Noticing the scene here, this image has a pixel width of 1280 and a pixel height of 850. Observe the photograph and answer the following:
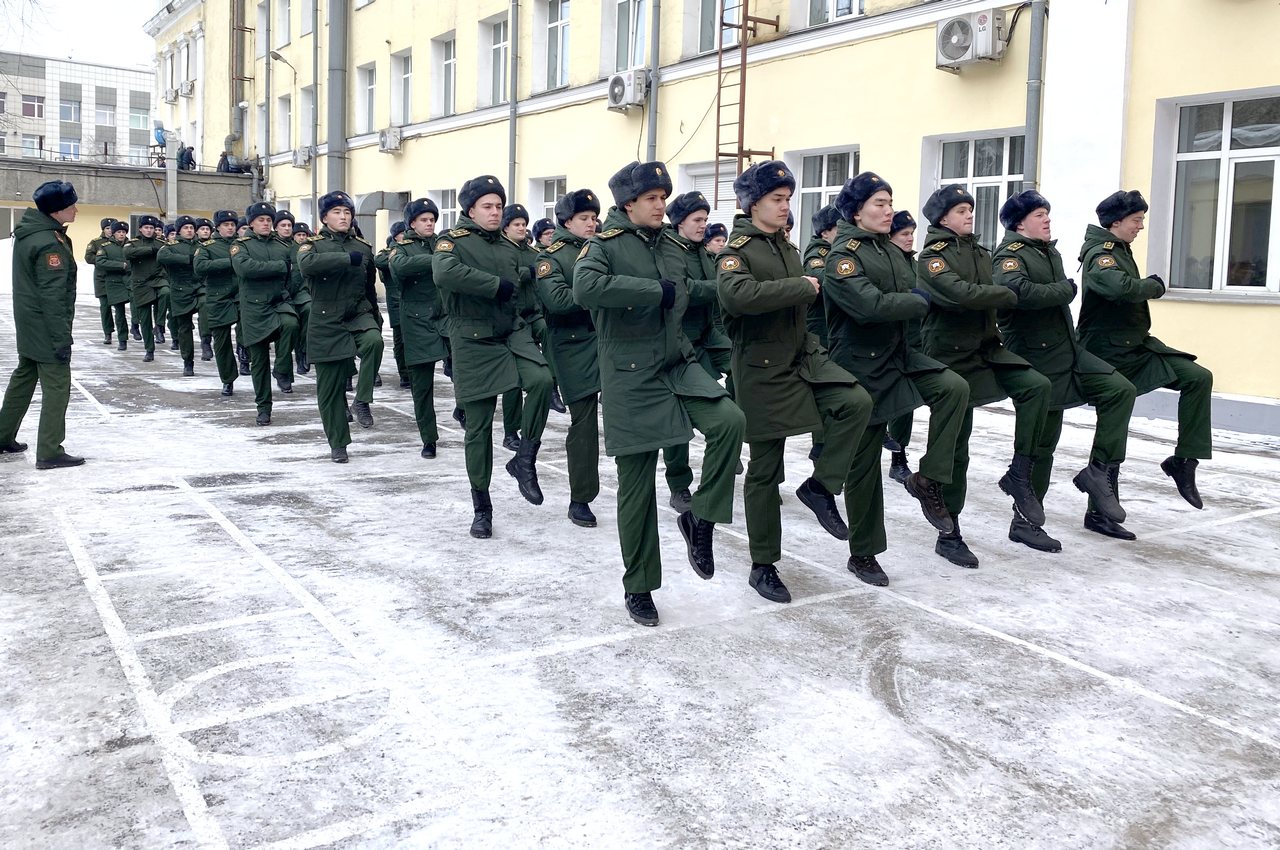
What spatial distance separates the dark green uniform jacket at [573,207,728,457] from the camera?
478cm

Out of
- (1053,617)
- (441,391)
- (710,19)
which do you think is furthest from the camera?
(710,19)

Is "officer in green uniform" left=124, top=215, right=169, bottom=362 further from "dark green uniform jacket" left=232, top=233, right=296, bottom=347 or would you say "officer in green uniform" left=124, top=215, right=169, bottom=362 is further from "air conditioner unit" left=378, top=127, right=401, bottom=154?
"air conditioner unit" left=378, top=127, right=401, bottom=154

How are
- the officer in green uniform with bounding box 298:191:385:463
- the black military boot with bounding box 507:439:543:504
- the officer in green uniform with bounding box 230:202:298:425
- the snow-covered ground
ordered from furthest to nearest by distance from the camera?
the officer in green uniform with bounding box 230:202:298:425
the officer in green uniform with bounding box 298:191:385:463
the black military boot with bounding box 507:439:543:504
the snow-covered ground

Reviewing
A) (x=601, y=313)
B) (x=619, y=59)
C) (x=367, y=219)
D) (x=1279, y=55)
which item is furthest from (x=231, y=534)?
(x=367, y=219)

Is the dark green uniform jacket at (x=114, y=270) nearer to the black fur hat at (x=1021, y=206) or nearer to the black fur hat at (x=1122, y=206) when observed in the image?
the black fur hat at (x=1021, y=206)

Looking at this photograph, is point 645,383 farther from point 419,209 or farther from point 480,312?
point 419,209

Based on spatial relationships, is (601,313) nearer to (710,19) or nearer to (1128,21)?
(1128,21)

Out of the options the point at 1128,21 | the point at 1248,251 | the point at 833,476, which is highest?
the point at 1128,21

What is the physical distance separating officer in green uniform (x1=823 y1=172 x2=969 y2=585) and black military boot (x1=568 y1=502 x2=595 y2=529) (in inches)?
65.5

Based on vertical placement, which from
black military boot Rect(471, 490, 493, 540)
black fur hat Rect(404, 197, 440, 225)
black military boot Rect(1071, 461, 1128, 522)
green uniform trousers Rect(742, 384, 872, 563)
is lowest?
black military boot Rect(471, 490, 493, 540)

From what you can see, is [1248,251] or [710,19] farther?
[710,19]

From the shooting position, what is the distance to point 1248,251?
11.1 metres

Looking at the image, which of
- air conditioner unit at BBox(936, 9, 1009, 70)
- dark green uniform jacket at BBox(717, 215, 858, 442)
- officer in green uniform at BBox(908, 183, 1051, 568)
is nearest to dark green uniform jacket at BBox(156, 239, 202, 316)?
air conditioner unit at BBox(936, 9, 1009, 70)

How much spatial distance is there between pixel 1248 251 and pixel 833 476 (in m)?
7.90
